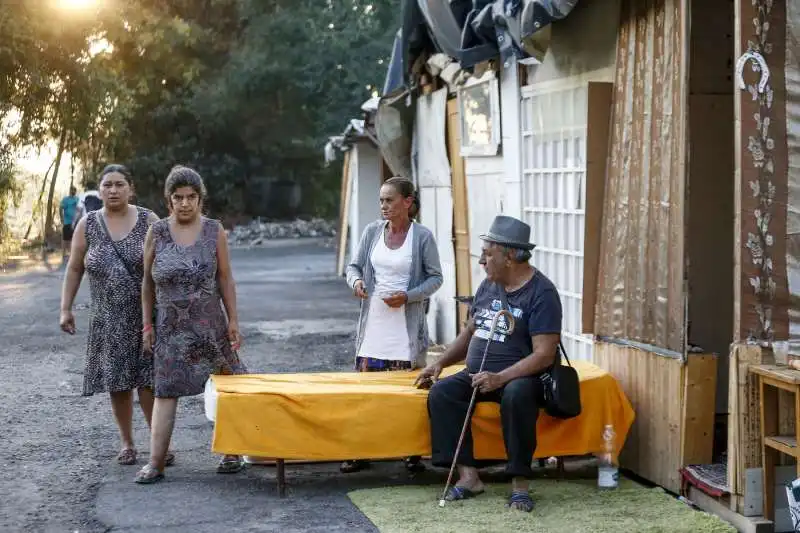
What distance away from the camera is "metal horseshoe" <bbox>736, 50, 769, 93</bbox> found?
5.58 metres

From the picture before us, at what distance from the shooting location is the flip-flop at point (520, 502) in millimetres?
6172

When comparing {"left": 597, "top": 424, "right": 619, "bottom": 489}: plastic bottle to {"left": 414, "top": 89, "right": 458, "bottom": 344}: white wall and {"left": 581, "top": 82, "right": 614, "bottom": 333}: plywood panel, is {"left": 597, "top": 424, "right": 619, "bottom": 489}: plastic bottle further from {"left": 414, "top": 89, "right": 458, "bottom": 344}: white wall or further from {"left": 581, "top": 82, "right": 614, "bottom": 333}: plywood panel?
{"left": 414, "top": 89, "right": 458, "bottom": 344}: white wall

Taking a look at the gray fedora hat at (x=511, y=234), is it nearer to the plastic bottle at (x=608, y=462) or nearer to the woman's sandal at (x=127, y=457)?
the plastic bottle at (x=608, y=462)

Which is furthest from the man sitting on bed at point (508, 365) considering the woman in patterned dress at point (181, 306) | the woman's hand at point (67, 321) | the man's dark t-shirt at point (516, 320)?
the woman's hand at point (67, 321)

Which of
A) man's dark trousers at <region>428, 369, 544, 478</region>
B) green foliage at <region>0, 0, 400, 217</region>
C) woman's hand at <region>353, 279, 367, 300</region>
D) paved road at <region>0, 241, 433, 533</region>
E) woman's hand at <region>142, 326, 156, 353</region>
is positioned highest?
green foliage at <region>0, 0, 400, 217</region>

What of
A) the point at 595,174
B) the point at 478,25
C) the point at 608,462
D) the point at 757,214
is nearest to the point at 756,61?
the point at 757,214

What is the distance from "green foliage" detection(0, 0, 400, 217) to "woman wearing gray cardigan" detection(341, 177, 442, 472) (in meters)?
21.2

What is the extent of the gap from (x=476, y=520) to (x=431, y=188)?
7.22 metres

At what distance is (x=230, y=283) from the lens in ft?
23.2

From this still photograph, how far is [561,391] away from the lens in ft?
20.5

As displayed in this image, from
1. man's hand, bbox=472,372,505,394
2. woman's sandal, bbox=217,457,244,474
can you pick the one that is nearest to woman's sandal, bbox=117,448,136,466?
woman's sandal, bbox=217,457,244,474

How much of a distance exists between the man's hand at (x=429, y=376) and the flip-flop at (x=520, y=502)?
84cm

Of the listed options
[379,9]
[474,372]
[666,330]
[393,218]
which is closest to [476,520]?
[474,372]

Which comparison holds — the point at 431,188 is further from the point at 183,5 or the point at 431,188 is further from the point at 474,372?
the point at 183,5
